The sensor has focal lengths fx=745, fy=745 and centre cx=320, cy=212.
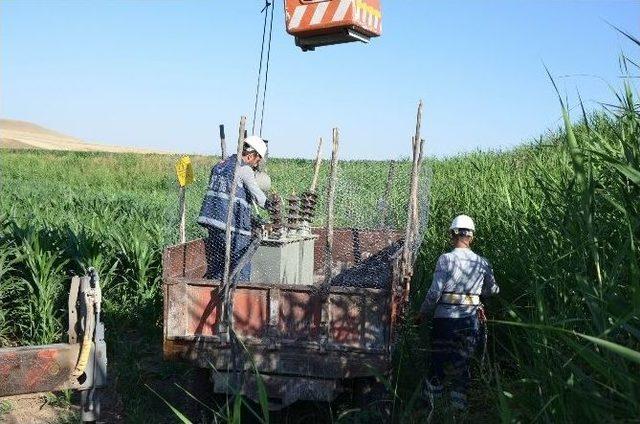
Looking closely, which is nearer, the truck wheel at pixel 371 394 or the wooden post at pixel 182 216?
the truck wheel at pixel 371 394

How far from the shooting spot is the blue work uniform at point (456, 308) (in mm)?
5461

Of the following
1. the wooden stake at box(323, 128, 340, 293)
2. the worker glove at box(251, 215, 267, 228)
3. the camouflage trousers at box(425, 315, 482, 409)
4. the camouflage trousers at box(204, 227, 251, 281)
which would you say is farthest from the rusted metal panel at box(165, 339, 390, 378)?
the worker glove at box(251, 215, 267, 228)

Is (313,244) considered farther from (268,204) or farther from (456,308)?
(456,308)

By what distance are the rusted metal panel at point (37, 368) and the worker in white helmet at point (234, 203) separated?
9.03 ft

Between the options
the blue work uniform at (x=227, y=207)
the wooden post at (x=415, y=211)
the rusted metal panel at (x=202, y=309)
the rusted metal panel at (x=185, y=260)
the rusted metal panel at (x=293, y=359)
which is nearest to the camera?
the rusted metal panel at (x=293, y=359)

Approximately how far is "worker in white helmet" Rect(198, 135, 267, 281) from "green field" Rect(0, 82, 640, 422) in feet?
3.92

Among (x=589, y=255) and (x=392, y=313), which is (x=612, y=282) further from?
(x=392, y=313)

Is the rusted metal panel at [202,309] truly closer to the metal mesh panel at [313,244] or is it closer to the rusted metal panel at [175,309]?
the rusted metal panel at [175,309]

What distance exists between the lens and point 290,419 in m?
5.39

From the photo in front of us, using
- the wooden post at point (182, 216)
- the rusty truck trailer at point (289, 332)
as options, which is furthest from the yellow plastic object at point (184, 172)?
the rusty truck trailer at point (289, 332)

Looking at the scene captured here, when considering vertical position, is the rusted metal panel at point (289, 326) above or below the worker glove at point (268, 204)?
below

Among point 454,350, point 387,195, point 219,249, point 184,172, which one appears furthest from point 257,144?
point 387,195

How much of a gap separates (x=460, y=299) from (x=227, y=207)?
2.00 metres

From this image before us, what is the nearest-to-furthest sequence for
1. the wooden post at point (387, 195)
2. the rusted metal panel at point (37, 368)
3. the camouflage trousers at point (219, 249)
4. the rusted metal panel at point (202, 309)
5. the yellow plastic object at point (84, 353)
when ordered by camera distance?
the rusted metal panel at point (37, 368), the yellow plastic object at point (84, 353), the rusted metal panel at point (202, 309), the camouflage trousers at point (219, 249), the wooden post at point (387, 195)
